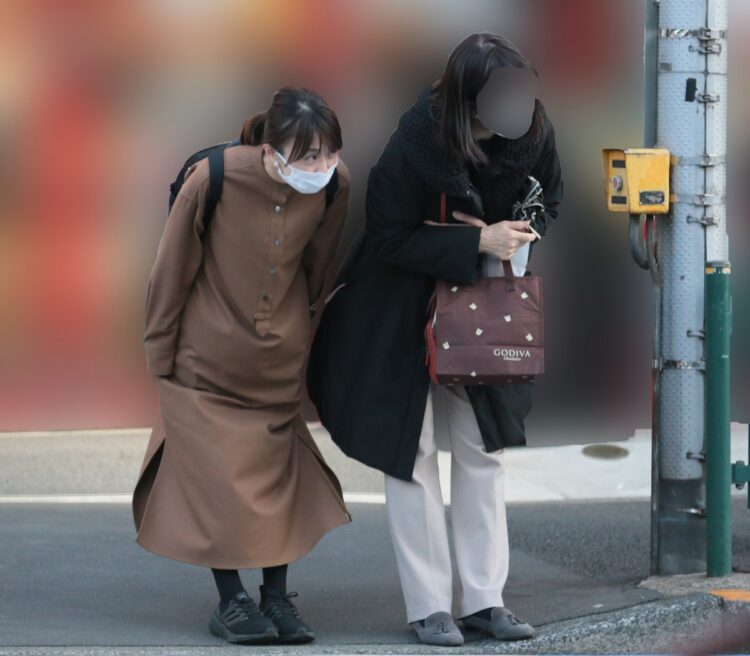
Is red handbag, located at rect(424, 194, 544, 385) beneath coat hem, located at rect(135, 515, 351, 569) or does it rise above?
above

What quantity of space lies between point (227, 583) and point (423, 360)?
34.0 inches

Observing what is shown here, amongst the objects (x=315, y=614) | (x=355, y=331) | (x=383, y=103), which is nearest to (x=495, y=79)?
(x=355, y=331)

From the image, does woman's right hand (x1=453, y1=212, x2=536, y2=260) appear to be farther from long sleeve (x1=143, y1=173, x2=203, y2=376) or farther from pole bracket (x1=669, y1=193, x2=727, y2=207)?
pole bracket (x1=669, y1=193, x2=727, y2=207)

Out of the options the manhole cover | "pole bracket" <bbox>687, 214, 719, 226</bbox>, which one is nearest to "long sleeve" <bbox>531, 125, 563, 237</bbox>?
"pole bracket" <bbox>687, 214, 719, 226</bbox>

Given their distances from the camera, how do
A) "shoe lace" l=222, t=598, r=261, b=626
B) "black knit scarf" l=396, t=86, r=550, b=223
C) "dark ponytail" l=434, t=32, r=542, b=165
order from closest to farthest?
"dark ponytail" l=434, t=32, r=542, b=165, "black knit scarf" l=396, t=86, r=550, b=223, "shoe lace" l=222, t=598, r=261, b=626

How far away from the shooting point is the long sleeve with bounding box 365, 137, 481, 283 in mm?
4762

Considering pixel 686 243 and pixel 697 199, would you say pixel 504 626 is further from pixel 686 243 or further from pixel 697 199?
pixel 697 199

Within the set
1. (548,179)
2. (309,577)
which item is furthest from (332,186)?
(309,577)

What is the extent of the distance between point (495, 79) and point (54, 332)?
3.30 metres

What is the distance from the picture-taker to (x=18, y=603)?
213 inches

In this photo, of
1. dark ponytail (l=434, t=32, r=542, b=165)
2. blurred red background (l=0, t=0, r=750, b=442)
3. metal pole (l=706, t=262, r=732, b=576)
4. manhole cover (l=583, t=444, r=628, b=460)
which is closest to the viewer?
dark ponytail (l=434, t=32, r=542, b=165)

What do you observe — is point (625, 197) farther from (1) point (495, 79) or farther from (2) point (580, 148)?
(2) point (580, 148)

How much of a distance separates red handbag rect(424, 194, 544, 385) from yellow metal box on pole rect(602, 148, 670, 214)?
715mm

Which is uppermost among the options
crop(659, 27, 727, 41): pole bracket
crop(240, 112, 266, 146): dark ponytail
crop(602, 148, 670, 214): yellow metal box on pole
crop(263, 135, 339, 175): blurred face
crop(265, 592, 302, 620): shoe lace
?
crop(659, 27, 727, 41): pole bracket
